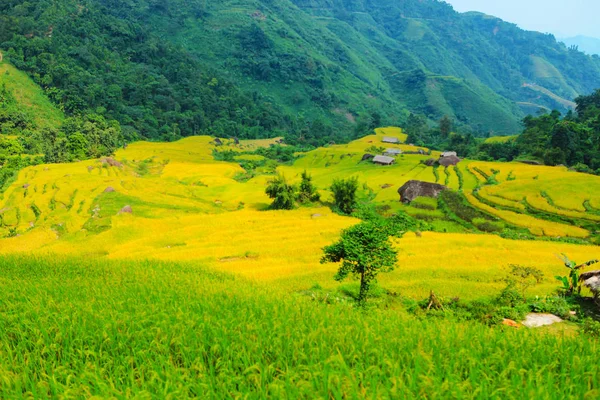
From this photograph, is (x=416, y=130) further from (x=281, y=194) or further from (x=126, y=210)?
(x=126, y=210)

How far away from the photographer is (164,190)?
4916 centimetres

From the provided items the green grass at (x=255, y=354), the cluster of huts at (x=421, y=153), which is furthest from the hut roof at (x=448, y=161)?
the green grass at (x=255, y=354)

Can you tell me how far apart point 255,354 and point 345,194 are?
41.3m

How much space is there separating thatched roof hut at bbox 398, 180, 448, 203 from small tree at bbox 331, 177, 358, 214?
8.77 m

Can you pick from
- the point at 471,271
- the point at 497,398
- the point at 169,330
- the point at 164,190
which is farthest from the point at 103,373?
the point at 164,190

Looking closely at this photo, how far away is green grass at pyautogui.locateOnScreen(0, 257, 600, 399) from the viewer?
4.41 metres

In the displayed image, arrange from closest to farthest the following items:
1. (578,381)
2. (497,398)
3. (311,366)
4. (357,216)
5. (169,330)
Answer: (497,398) < (578,381) < (311,366) < (169,330) < (357,216)

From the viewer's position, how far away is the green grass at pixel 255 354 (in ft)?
14.5

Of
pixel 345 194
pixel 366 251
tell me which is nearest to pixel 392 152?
pixel 345 194

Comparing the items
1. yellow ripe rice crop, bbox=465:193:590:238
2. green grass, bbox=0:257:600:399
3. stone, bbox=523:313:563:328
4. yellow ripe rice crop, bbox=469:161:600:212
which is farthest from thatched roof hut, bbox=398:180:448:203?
green grass, bbox=0:257:600:399

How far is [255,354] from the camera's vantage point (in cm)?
566

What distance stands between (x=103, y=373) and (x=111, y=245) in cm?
2731

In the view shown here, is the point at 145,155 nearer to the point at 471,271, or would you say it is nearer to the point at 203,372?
the point at 471,271

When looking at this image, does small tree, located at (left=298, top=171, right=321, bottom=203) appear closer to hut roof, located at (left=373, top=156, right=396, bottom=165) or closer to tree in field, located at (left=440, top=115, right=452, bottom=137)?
hut roof, located at (left=373, top=156, right=396, bottom=165)
